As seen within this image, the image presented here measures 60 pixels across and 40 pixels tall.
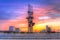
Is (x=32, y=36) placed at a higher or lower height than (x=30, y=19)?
lower

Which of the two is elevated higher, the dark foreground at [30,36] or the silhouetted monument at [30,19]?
the silhouetted monument at [30,19]

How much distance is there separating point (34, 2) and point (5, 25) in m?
0.62

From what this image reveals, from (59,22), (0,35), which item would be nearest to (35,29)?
(59,22)

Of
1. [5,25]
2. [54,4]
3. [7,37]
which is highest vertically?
[54,4]

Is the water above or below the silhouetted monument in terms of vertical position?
below

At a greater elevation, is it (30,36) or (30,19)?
(30,19)

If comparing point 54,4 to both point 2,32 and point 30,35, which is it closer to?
point 30,35

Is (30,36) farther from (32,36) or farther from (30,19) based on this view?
(30,19)

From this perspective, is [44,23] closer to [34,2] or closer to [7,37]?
[34,2]

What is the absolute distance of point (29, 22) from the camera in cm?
268

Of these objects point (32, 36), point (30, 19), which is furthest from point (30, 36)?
point (30, 19)

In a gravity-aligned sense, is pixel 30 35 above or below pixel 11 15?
below

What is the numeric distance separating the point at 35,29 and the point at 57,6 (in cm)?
53

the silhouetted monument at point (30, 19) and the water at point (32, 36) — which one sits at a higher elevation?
the silhouetted monument at point (30, 19)
